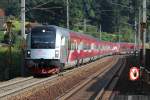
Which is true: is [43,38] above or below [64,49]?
above

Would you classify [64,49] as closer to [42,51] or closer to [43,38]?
[43,38]

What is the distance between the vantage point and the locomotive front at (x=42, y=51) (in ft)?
93.3

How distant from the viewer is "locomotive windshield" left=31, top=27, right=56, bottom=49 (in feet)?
94.6

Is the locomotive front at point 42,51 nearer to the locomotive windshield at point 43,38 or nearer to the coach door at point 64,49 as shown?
the locomotive windshield at point 43,38

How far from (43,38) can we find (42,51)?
0.87 m

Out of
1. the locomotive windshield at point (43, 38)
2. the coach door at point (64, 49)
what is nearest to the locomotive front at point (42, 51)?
the locomotive windshield at point (43, 38)

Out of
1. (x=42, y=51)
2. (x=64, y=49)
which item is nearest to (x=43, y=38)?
(x=42, y=51)

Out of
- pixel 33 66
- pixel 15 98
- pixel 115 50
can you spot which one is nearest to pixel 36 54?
pixel 33 66

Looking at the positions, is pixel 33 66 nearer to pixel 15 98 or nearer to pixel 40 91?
pixel 40 91

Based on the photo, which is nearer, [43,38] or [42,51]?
[42,51]

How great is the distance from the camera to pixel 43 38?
29016 millimetres

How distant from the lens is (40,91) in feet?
66.5

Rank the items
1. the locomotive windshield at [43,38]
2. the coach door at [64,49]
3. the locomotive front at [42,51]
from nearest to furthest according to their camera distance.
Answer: the locomotive front at [42,51] < the locomotive windshield at [43,38] < the coach door at [64,49]

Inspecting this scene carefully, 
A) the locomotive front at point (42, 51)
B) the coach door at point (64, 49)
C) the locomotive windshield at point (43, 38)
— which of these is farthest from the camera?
the coach door at point (64, 49)
